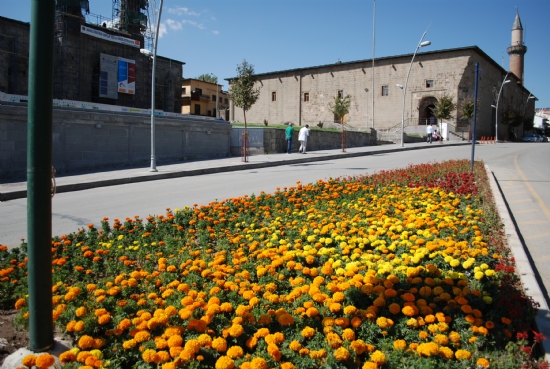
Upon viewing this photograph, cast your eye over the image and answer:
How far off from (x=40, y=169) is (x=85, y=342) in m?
1.18

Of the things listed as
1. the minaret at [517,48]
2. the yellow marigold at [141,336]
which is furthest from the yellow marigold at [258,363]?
the minaret at [517,48]

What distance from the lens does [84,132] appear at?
1672 cm

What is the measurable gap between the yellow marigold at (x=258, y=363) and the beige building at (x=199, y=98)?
7002 centimetres

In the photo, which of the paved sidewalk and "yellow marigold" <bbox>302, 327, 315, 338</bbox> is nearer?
"yellow marigold" <bbox>302, 327, 315, 338</bbox>

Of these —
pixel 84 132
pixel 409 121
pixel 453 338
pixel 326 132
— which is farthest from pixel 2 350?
pixel 409 121

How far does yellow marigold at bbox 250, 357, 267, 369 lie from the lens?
2.63 metres

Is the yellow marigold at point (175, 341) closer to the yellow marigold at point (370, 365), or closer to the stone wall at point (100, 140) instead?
the yellow marigold at point (370, 365)

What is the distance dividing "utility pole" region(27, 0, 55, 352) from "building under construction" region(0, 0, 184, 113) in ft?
123

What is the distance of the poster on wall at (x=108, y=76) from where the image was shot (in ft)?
134

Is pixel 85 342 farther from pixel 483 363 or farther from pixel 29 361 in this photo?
pixel 483 363

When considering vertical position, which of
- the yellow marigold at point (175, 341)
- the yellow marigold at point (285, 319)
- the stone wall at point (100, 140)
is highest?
the stone wall at point (100, 140)

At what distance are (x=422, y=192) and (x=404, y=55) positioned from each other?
177 ft

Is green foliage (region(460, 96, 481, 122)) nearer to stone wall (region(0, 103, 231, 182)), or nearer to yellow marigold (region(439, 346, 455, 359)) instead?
stone wall (region(0, 103, 231, 182))

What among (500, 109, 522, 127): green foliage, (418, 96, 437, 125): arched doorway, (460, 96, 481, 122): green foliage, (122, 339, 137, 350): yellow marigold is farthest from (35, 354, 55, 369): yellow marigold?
(500, 109, 522, 127): green foliage
